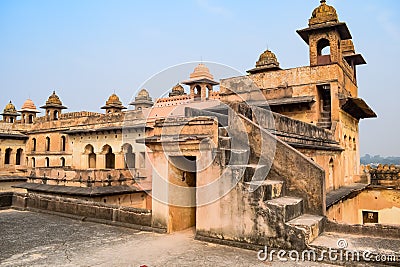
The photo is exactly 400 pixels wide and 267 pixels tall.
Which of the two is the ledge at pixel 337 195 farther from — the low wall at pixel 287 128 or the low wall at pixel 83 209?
the low wall at pixel 83 209

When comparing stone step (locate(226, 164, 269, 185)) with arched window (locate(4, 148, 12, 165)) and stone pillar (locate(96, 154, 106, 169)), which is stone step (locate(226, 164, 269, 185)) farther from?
arched window (locate(4, 148, 12, 165))

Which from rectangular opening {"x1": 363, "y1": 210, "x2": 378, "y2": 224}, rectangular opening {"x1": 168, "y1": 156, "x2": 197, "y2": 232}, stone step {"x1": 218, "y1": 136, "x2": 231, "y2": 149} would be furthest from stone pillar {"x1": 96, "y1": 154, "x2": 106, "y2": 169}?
stone step {"x1": 218, "y1": 136, "x2": 231, "y2": 149}

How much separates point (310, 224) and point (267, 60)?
59.0ft

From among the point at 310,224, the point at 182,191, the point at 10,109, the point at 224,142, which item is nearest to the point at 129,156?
the point at 182,191

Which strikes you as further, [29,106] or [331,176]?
[29,106]

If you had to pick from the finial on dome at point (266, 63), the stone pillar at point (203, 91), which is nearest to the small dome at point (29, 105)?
the stone pillar at point (203, 91)

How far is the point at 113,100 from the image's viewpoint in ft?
118

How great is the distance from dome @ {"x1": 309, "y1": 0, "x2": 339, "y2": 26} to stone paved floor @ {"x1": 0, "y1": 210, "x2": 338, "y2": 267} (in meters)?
13.6

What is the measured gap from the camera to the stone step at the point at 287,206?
5828mm

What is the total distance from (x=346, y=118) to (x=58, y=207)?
46.8ft

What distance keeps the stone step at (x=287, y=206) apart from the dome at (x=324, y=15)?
12679 millimetres

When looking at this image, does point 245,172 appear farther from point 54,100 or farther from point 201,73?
point 54,100

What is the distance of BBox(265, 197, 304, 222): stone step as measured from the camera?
5.83 m

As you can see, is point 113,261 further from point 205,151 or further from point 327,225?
point 327,225
